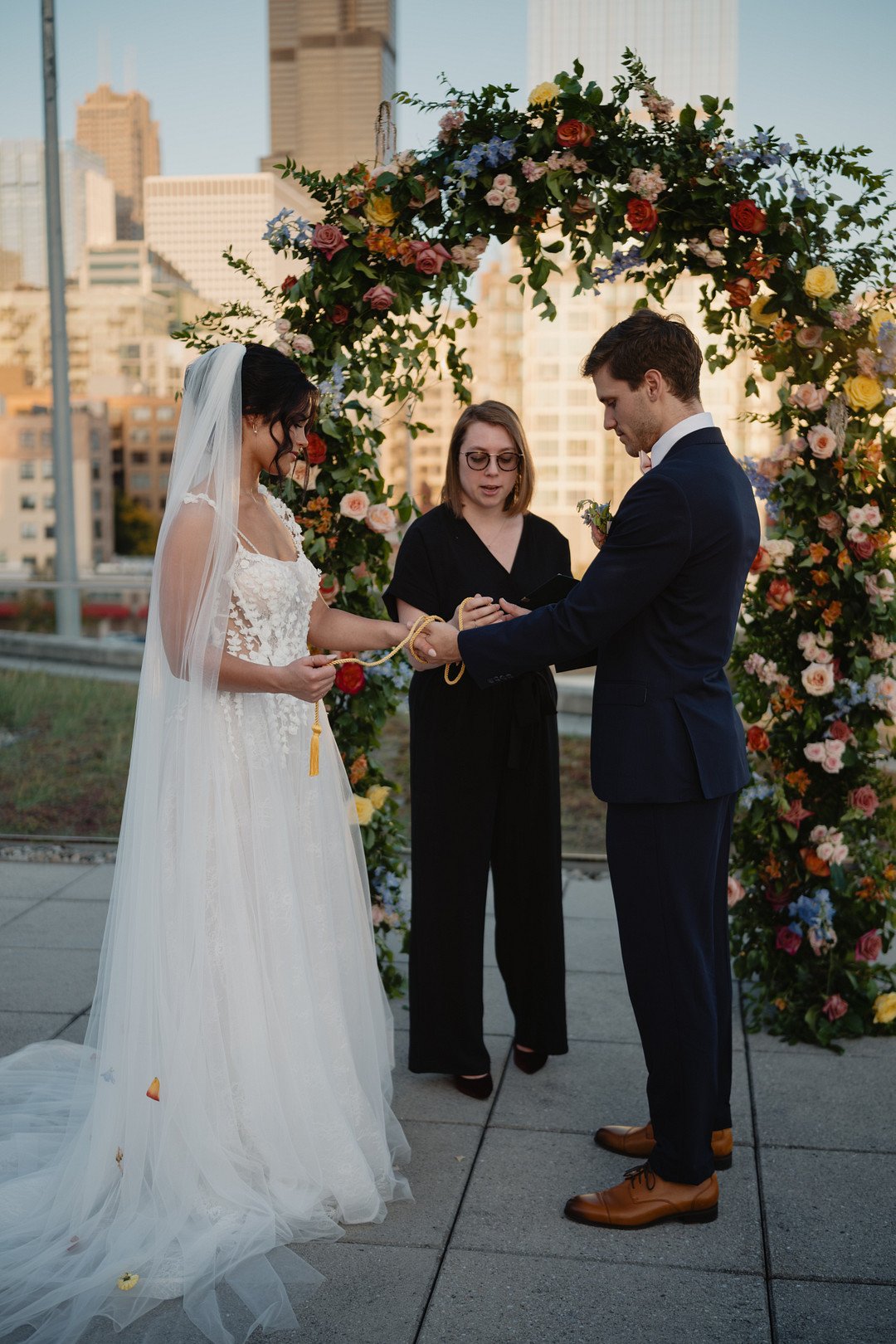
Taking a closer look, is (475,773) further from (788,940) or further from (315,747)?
(788,940)

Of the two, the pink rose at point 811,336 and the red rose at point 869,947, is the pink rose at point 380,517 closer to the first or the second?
the pink rose at point 811,336

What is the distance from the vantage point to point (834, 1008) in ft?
12.6

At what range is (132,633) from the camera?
1048 cm

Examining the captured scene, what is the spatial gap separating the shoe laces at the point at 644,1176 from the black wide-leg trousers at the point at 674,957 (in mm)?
19

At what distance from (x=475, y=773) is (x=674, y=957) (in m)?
0.94

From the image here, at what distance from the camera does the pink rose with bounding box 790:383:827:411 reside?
3.73 metres

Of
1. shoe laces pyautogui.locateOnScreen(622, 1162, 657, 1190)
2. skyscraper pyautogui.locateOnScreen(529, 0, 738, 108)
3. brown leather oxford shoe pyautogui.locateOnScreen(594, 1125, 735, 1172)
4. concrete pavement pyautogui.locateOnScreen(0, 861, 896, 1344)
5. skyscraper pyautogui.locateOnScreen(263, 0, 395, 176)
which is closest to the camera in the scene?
concrete pavement pyautogui.locateOnScreen(0, 861, 896, 1344)

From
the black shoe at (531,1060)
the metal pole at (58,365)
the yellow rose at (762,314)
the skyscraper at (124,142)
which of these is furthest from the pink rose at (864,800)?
the skyscraper at (124,142)

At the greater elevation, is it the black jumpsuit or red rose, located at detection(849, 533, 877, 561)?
red rose, located at detection(849, 533, 877, 561)

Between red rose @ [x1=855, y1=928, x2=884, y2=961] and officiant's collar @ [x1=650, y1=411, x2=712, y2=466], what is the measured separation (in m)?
1.94

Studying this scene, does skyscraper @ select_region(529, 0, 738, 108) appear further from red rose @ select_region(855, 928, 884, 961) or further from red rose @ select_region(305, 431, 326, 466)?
red rose @ select_region(855, 928, 884, 961)

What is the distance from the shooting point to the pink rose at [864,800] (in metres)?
3.86

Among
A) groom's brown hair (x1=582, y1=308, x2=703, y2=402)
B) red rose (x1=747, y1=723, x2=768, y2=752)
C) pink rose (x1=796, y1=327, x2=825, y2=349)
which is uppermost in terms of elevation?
pink rose (x1=796, y1=327, x2=825, y2=349)

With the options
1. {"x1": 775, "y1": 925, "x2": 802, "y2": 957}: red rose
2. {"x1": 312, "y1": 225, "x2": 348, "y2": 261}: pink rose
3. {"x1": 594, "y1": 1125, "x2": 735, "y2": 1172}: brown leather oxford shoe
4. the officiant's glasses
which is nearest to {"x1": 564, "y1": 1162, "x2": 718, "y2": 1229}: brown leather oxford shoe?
{"x1": 594, "y1": 1125, "x2": 735, "y2": 1172}: brown leather oxford shoe
